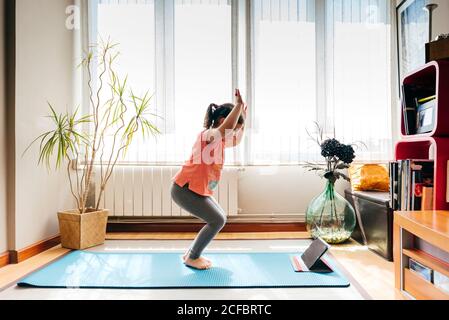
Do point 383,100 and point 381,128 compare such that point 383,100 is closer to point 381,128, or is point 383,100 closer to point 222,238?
point 381,128

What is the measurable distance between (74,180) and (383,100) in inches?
114

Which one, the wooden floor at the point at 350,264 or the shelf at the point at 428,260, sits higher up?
the shelf at the point at 428,260

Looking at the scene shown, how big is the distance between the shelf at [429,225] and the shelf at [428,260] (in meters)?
0.12

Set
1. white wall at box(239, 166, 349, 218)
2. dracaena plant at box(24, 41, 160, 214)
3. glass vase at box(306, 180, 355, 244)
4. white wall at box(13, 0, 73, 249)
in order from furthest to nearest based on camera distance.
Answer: white wall at box(239, 166, 349, 218) → dracaena plant at box(24, 41, 160, 214) → glass vase at box(306, 180, 355, 244) → white wall at box(13, 0, 73, 249)

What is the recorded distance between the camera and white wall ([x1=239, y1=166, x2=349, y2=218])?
9.11ft

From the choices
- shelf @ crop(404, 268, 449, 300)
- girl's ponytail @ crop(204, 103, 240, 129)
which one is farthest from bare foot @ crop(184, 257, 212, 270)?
shelf @ crop(404, 268, 449, 300)

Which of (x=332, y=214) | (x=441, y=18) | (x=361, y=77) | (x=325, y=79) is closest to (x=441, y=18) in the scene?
(x=441, y=18)

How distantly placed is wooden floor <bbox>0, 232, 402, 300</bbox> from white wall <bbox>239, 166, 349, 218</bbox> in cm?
30

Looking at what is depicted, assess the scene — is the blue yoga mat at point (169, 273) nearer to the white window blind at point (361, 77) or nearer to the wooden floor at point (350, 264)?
the wooden floor at point (350, 264)

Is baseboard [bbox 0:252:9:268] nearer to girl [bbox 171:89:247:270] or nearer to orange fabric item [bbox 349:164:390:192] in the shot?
girl [bbox 171:89:247:270]

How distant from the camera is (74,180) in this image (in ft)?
8.76

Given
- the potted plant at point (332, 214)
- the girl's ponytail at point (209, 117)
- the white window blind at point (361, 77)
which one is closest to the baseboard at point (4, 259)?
the girl's ponytail at point (209, 117)

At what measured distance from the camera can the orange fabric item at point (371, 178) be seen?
233 centimetres

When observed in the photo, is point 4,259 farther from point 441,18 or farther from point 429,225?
point 441,18
